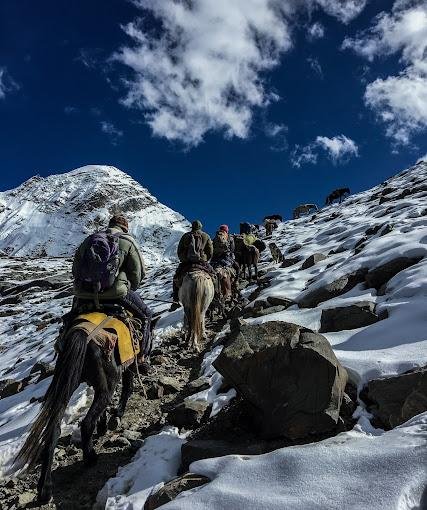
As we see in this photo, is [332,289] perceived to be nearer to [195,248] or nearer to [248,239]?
[195,248]

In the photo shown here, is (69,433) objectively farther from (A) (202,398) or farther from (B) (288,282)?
(B) (288,282)

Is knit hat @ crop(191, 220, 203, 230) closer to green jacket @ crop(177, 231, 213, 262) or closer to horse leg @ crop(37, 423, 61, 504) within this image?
green jacket @ crop(177, 231, 213, 262)

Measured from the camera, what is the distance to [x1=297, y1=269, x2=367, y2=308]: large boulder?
303 inches

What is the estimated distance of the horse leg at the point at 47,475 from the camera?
3.47 metres

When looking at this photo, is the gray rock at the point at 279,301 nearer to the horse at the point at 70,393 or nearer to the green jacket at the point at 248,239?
the horse at the point at 70,393

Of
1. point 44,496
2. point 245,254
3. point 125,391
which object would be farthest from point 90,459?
point 245,254

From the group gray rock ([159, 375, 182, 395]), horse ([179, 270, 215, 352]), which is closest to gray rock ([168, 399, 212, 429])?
gray rock ([159, 375, 182, 395])

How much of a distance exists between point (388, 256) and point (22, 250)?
92786 mm

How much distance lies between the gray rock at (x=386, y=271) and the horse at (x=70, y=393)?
454cm

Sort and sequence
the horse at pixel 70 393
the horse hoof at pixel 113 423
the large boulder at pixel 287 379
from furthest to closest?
the horse hoof at pixel 113 423
the horse at pixel 70 393
the large boulder at pixel 287 379

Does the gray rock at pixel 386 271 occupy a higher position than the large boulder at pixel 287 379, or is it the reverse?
the gray rock at pixel 386 271

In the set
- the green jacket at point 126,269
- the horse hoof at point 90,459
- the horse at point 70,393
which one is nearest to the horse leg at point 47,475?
the horse at point 70,393

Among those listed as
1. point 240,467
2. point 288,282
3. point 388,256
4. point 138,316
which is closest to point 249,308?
point 288,282

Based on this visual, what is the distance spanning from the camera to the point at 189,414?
428cm
